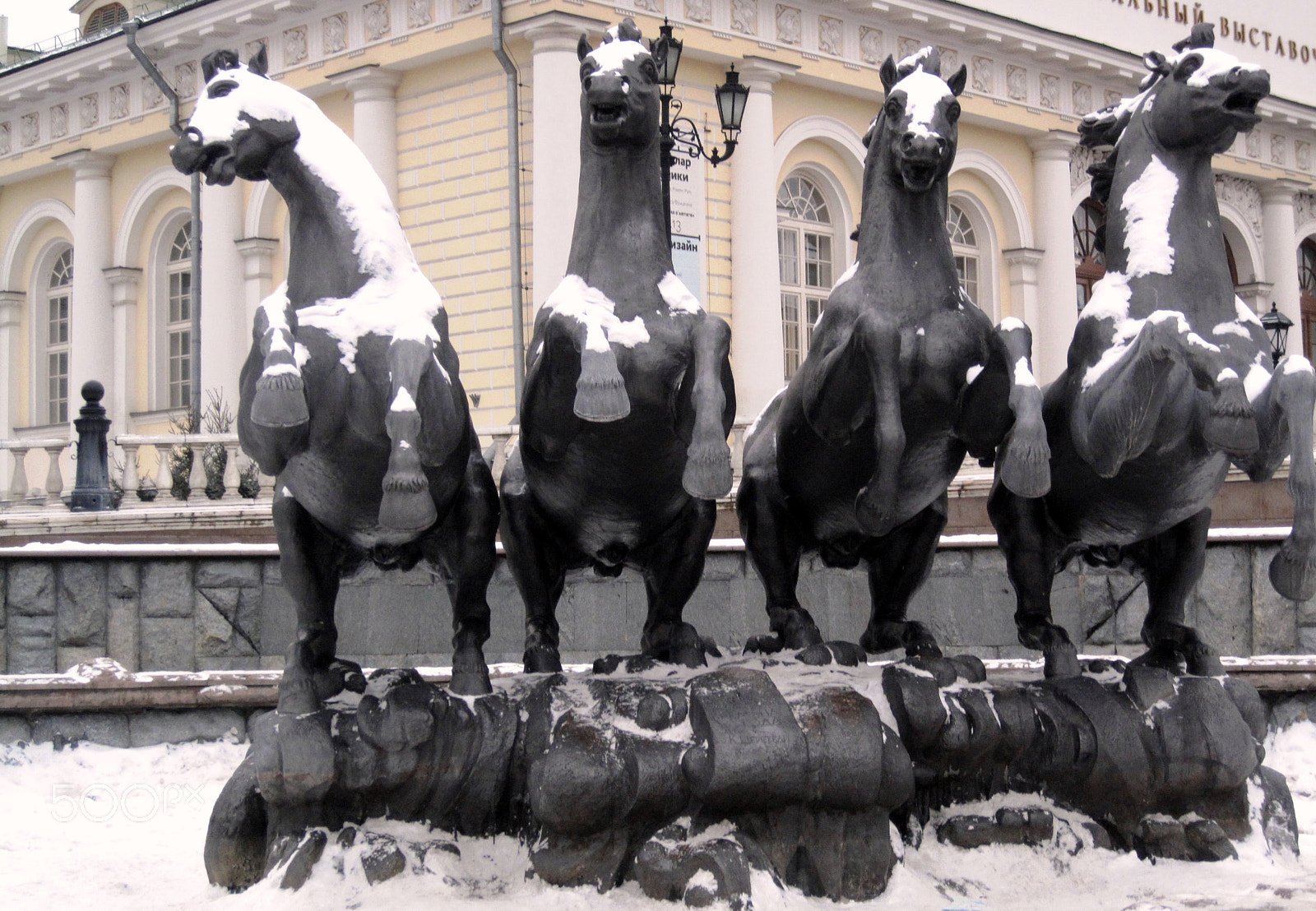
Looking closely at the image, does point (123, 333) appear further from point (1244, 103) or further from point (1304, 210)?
point (1304, 210)

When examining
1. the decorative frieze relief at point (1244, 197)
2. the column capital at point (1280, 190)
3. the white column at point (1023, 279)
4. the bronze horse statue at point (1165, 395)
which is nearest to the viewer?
the bronze horse statue at point (1165, 395)

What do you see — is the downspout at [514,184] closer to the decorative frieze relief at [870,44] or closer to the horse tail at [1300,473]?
the decorative frieze relief at [870,44]

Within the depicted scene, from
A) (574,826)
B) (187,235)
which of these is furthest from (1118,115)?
(187,235)

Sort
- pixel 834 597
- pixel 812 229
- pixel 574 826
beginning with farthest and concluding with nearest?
pixel 812 229 → pixel 834 597 → pixel 574 826

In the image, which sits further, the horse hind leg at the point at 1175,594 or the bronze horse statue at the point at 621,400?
the horse hind leg at the point at 1175,594

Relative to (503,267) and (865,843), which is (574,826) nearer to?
(865,843)

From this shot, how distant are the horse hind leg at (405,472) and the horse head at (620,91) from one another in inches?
Answer: 41.5

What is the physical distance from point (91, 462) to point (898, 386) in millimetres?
10542

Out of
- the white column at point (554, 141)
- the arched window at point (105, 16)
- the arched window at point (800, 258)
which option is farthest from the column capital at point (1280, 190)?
the arched window at point (105, 16)

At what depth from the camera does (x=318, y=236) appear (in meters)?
4.32

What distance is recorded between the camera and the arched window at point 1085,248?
24.0 m

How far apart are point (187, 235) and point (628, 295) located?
20.0 metres

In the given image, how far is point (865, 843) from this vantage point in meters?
3.96

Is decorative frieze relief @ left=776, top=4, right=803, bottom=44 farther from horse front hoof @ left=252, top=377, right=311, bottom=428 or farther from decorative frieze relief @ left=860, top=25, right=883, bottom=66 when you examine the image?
horse front hoof @ left=252, top=377, right=311, bottom=428
